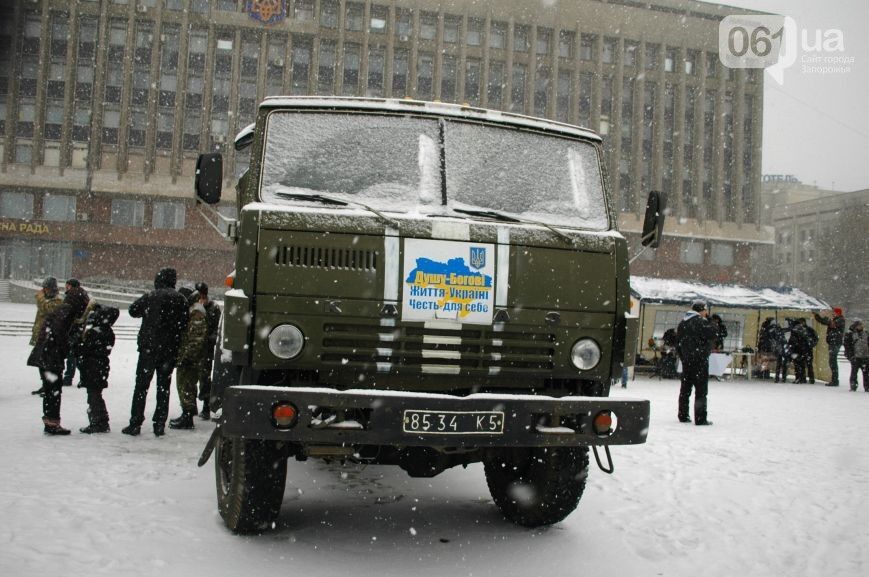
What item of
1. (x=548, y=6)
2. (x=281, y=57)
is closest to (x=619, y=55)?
(x=548, y=6)

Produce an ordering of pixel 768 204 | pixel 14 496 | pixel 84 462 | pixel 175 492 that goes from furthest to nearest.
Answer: pixel 768 204, pixel 84 462, pixel 175 492, pixel 14 496

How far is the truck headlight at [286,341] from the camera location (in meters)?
4.04

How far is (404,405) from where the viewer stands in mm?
3852

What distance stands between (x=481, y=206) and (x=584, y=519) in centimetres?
252

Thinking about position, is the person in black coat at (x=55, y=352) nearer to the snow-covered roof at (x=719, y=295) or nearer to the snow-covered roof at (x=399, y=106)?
the snow-covered roof at (x=399, y=106)

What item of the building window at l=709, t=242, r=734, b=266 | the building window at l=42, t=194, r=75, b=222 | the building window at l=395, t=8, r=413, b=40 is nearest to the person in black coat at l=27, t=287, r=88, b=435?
the building window at l=42, t=194, r=75, b=222

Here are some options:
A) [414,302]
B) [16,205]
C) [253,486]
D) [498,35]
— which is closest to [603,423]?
[414,302]

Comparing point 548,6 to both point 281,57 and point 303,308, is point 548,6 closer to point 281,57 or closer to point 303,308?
point 281,57

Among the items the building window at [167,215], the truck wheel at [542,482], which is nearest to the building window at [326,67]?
the building window at [167,215]

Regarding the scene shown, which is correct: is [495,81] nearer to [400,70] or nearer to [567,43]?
[567,43]

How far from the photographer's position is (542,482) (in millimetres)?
4930

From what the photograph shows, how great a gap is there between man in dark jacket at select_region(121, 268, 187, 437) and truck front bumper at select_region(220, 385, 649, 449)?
437cm

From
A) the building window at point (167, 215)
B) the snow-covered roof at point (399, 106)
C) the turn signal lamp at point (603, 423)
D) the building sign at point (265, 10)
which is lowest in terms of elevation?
the turn signal lamp at point (603, 423)

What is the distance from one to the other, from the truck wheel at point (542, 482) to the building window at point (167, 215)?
159 feet
